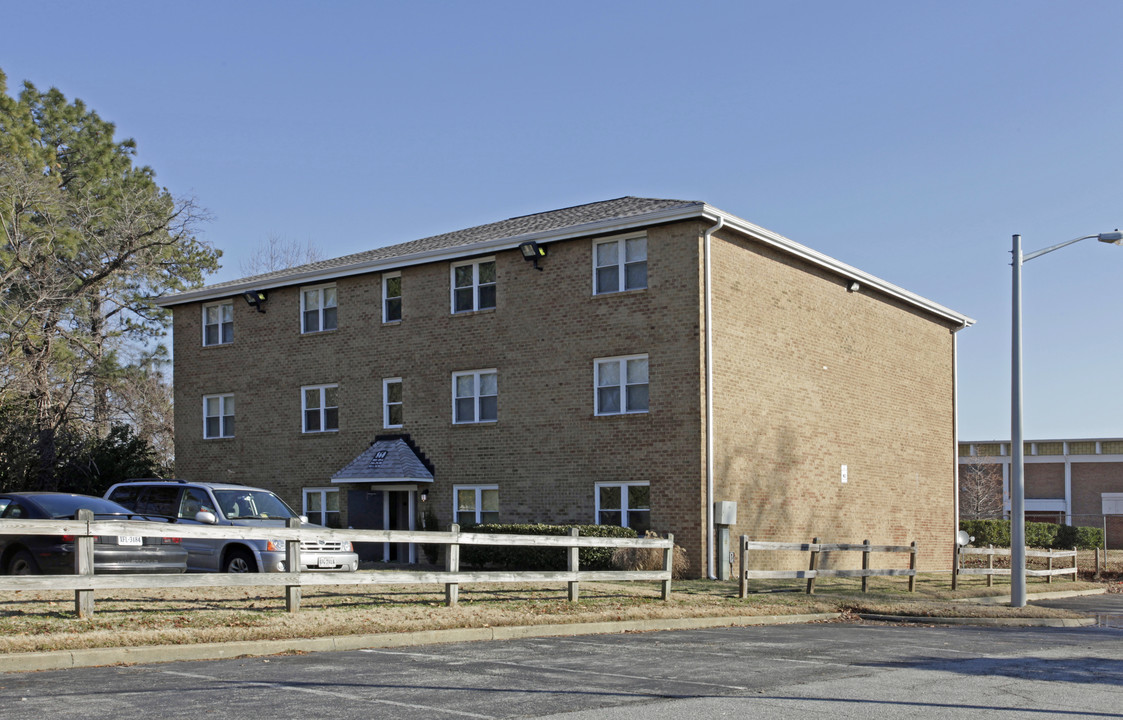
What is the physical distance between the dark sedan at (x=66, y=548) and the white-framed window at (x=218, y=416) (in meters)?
17.6

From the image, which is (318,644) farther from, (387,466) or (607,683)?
(387,466)

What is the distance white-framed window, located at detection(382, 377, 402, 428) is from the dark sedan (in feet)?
46.4

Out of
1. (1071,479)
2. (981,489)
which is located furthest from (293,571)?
(1071,479)

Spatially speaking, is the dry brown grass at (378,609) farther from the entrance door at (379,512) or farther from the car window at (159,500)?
the entrance door at (379,512)

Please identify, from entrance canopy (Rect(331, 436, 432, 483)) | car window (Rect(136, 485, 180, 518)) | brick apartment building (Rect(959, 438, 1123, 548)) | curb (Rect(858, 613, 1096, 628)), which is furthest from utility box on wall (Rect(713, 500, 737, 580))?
brick apartment building (Rect(959, 438, 1123, 548))

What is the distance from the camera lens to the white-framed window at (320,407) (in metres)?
30.9

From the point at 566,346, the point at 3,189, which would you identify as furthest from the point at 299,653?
the point at 3,189

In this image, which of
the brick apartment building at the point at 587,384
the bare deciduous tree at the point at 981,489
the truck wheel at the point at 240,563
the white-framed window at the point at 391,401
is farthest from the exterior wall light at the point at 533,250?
the bare deciduous tree at the point at 981,489

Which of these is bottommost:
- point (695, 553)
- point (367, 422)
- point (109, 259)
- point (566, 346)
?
point (695, 553)

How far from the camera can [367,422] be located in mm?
30047

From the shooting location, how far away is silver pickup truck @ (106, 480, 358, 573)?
17.4 metres

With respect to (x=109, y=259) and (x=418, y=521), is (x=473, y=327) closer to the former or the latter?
(x=418, y=521)

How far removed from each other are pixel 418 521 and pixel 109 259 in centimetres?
2059

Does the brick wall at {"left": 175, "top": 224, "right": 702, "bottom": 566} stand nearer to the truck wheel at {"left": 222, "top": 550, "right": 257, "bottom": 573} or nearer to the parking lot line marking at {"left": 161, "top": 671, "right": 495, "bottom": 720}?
the truck wheel at {"left": 222, "top": 550, "right": 257, "bottom": 573}
